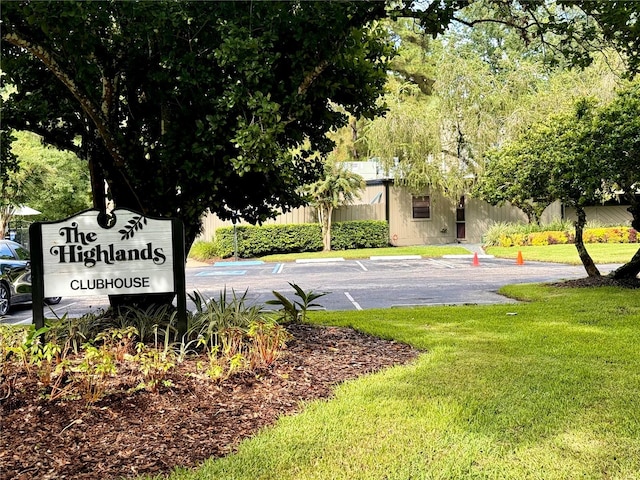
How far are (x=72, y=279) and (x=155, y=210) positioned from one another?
1.23m

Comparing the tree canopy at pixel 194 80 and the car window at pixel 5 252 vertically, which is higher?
the tree canopy at pixel 194 80

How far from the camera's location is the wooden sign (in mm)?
5172

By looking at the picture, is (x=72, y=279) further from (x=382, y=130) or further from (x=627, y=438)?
(x=382, y=130)

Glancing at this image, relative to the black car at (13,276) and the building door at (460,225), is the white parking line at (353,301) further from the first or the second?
the building door at (460,225)

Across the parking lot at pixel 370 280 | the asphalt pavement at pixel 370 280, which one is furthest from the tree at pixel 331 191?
the parking lot at pixel 370 280

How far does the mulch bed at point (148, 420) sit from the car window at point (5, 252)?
743cm

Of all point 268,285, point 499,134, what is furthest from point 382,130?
point 268,285

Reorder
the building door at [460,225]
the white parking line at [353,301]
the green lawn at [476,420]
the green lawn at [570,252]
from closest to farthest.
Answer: the green lawn at [476,420] → the white parking line at [353,301] → the green lawn at [570,252] → the building door at [460,225]

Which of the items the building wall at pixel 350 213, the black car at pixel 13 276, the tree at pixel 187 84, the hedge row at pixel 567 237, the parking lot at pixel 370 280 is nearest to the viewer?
the tree at pixel 187 84

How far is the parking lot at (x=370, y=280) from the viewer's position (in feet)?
36.6

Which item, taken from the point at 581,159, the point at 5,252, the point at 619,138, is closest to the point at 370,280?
the point at 581,159

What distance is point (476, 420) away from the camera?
3.95 meters

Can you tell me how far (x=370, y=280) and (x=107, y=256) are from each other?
33.1ft

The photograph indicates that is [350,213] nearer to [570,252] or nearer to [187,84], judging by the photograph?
[570,252]
